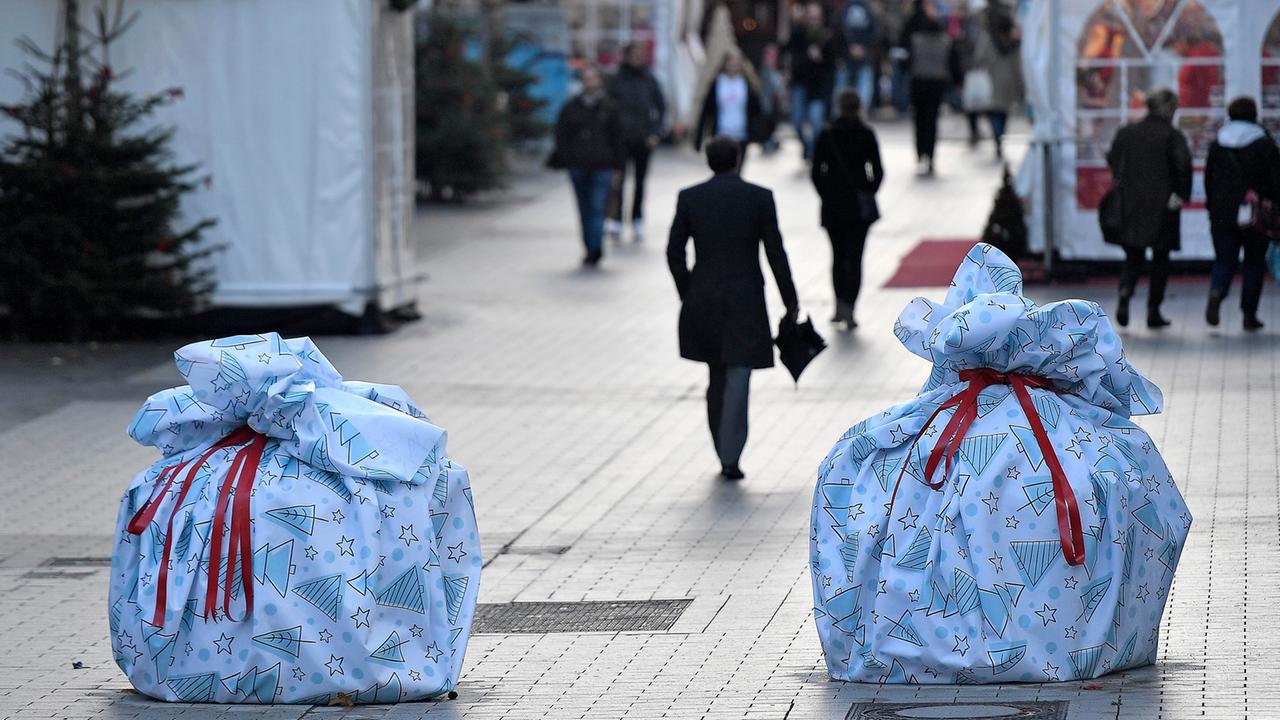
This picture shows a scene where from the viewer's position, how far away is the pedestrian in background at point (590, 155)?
19422mm

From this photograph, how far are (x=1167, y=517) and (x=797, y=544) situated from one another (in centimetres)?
258

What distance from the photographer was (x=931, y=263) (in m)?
18.8

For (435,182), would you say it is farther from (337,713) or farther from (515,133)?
(337,713)

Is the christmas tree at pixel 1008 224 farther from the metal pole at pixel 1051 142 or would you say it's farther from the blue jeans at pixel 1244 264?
the blue jeans at pixel 1244 264

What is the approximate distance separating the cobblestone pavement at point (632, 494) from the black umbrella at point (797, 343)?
539mm

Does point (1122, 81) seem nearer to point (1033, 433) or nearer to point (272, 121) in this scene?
point (272, 121)

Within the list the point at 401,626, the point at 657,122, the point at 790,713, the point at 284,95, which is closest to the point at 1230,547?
the point at 790,713

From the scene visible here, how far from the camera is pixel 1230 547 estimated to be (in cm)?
837

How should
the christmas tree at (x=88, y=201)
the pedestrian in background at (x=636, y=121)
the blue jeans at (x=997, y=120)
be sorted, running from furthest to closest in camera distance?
1. the blue jeans at (x=997, y=120)
2. the pedestrian in background at (x=636, y=121)
3. the christmas tree at (x=88, y=201)

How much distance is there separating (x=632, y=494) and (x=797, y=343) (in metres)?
1.20

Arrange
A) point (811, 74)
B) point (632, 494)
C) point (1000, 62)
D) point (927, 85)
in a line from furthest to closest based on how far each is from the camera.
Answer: point (811, 74), point (1000, 62), point (927, 85), point (632, 494)

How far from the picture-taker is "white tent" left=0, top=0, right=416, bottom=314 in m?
15.7

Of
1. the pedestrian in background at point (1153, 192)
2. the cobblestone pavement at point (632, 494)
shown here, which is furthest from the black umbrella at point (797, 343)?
the pedestrian in background at point (1153, 192)

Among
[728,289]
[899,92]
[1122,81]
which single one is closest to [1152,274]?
[1122,81]
